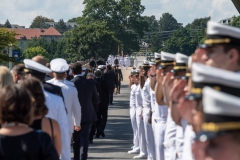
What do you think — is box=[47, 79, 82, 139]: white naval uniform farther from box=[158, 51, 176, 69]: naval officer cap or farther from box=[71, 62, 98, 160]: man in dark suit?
box=[158, 51, 176, 69]: naval officer cap

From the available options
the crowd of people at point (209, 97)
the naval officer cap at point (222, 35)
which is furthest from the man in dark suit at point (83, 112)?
the naval officer cap at point (222, 35)

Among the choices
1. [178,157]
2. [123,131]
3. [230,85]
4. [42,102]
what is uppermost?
[230,85]

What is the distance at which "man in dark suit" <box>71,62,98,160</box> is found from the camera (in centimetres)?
1377

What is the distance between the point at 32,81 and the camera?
262 inches

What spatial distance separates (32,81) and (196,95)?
3271mm

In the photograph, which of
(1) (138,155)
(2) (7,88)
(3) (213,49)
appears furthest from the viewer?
(1) (138,155)

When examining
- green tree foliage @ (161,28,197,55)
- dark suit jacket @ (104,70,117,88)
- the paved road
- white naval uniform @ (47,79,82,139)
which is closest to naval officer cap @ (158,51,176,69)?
white naval uniform @ (47,79,82,139)

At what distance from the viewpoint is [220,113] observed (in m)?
3.04

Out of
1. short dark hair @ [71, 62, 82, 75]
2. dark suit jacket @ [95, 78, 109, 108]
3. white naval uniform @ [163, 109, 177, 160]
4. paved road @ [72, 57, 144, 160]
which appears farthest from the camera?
dark suit jacket @ [95, 78, 109, 108]

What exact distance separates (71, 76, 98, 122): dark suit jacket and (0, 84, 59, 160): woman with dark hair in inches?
344

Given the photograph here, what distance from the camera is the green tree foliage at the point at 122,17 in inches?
5148

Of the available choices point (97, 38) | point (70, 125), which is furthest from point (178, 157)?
point (97, 38)

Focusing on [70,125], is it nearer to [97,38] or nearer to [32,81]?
[32,81]

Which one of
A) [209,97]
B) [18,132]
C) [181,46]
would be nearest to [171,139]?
[18,132]
